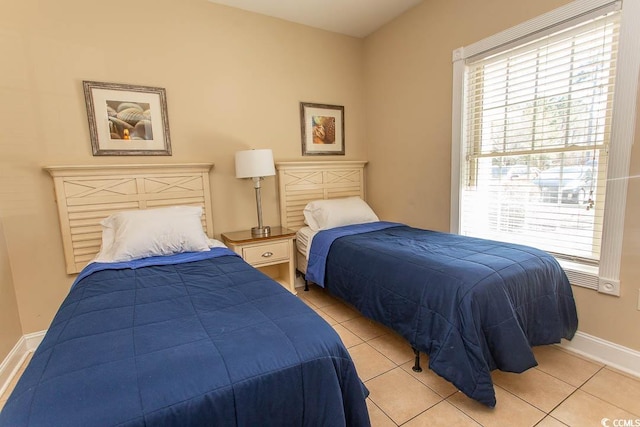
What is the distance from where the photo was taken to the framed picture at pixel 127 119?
7.70 ft

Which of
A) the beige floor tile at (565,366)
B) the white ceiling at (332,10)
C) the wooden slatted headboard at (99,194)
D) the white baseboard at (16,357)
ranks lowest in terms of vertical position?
the beige floor tile at (565,366)

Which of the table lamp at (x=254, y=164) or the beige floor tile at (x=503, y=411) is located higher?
the table lamp at (x=254, y=164)

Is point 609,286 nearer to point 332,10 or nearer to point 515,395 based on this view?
point 515,395

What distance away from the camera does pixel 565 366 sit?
1895 millimetres

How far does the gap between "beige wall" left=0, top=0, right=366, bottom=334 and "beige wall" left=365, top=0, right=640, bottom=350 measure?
1.79ft

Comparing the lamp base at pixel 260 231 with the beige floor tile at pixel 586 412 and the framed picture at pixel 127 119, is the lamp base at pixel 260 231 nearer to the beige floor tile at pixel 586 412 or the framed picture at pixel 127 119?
the framed picture at pixel 127 119

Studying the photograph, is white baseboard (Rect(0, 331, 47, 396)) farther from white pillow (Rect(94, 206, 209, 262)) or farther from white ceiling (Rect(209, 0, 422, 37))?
white ceiling (Rect(209, 0, 422, 37))

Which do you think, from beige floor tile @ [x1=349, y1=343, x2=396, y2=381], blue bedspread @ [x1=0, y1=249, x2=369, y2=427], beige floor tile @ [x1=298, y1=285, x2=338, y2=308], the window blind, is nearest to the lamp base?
beige floor tile @ [x1=298, y1=285, x2=338, y2=308]

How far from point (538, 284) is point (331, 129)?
2405mm

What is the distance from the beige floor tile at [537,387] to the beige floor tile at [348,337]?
2.86 feet

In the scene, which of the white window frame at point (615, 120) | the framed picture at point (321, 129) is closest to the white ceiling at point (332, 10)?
the framed picture at point (321, 129)

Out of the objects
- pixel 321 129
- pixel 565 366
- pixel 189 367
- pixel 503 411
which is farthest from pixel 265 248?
pixel 565 366

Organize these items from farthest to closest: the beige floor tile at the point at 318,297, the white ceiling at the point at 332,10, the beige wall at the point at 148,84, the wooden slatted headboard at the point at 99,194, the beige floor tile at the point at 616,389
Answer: the beige floor tile at the point at 318,297
the white ceiling at the point at 332,10
the wooden slatted headboard at the point at 99,194
the beige wall at the point at 148,84
the beige floor tile at the point at 616,389

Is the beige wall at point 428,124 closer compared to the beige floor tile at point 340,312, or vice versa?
the beige wall at point 428,124
